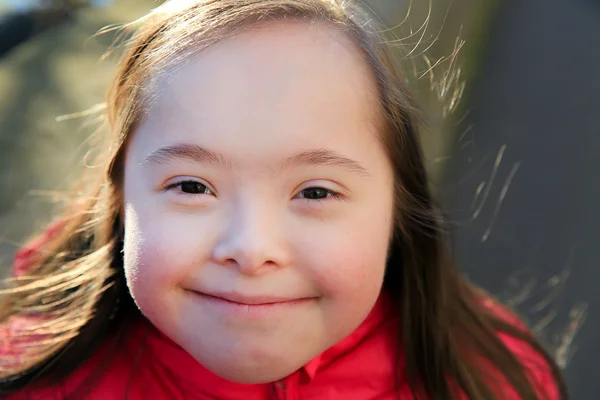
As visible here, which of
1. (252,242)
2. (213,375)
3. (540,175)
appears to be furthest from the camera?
(540,175)

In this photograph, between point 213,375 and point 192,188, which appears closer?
point 192,188

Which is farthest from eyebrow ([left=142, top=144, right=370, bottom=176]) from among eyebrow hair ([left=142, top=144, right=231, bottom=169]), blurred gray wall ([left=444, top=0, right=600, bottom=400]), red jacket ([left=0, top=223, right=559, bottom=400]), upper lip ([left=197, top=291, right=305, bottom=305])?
blurred gray wall ([left=444, top=0, right=600, bottom=400])

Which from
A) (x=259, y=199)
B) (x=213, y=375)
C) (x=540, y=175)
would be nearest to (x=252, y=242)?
(x=259, y=199)

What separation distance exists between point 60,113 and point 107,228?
91 cm

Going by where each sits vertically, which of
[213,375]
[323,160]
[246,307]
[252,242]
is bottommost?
[213,375]

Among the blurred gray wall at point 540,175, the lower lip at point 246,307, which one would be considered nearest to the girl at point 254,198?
the lower lip at point 246,307

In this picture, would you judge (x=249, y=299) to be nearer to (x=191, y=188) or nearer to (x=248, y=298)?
(x=248, y=298)

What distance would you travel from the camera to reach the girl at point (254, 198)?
3.33 ft

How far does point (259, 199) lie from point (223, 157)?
3.0 inches

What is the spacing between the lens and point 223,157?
1.01 m

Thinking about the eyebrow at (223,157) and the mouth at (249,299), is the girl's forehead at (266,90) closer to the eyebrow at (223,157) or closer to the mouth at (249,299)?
the eyebrow at (223,157)

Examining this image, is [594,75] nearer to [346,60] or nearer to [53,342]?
[346,60]

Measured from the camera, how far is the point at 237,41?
1.05 m

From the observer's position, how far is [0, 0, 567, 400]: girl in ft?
3.33
